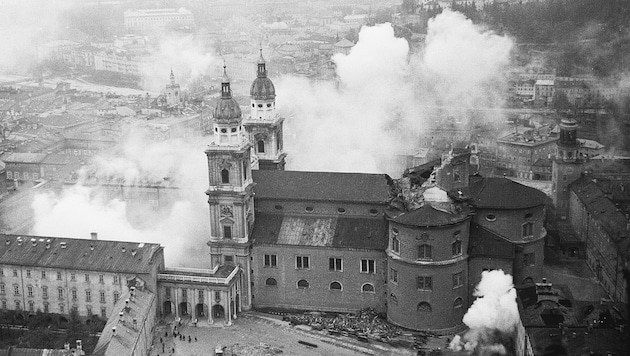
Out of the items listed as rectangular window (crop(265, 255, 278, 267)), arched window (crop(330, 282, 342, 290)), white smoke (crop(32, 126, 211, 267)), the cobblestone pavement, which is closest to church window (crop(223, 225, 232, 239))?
rectangular window (crop(265, 255, 278, 267))

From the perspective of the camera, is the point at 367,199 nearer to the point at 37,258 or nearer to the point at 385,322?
the point at 385,322

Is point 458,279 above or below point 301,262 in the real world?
below

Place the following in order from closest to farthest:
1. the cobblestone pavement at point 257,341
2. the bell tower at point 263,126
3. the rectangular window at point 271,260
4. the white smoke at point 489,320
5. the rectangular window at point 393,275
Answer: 1. the white smoke at point 489,320
2. the cobblestone pavement at point 257,341
3. the rectangular window at point 393,275
4. the rectangular window at point 271,260
5. the bell tower at point 263,126

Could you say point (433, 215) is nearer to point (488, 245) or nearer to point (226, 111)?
point (488, 245)

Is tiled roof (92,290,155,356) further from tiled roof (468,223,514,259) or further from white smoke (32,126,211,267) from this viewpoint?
tiled roof (468,223,514,259)

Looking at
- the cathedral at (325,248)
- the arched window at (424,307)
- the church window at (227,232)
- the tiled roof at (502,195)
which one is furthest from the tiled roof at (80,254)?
the tiled roof at (502,195)

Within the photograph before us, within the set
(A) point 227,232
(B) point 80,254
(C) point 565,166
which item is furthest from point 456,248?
(B) point 80,254

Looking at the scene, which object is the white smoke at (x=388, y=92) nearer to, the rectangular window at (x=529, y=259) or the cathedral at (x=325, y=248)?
the cathedral at (x=325, y=248)
